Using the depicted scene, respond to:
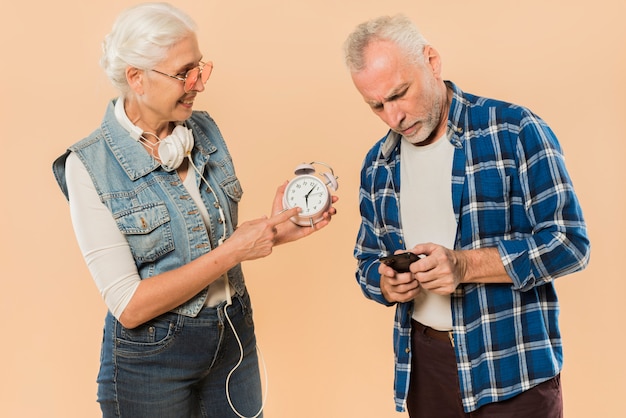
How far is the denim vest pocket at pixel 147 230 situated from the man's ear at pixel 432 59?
0.94 m

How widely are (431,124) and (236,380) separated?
3.56 feet

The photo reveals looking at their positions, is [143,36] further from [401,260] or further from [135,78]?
[401,260]

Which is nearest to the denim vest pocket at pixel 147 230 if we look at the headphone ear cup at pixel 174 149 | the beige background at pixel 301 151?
the headphone ear cup at pixel 174 149

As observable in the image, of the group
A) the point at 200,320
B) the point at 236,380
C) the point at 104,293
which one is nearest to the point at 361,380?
the point at 236,380

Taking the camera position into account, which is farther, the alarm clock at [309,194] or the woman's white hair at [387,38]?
the alarm clock at [309,194]

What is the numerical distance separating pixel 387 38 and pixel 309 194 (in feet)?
1.87

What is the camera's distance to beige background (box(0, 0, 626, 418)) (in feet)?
11.8

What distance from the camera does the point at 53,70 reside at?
374 centimetres

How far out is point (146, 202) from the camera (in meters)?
2.37

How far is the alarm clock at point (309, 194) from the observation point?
254 cm

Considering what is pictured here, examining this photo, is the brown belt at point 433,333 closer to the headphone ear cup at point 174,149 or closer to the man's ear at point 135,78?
the headphone ear cup at point 174,149

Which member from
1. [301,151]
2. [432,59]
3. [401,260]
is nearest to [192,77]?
[432,59]

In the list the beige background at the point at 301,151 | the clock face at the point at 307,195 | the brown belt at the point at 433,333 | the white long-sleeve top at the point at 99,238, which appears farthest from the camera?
the beige background at the point at 301,151

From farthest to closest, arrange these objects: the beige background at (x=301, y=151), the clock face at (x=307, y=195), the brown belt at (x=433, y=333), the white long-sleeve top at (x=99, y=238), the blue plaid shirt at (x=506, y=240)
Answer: the beige background at (x=301, y=151)
the clock face at (x=307, y=195)
the brown belt at (x=433, y=333)
the white long-sleeve top at (x=99, y=238)
the blue plaid shirt at (x=506, y=240)
